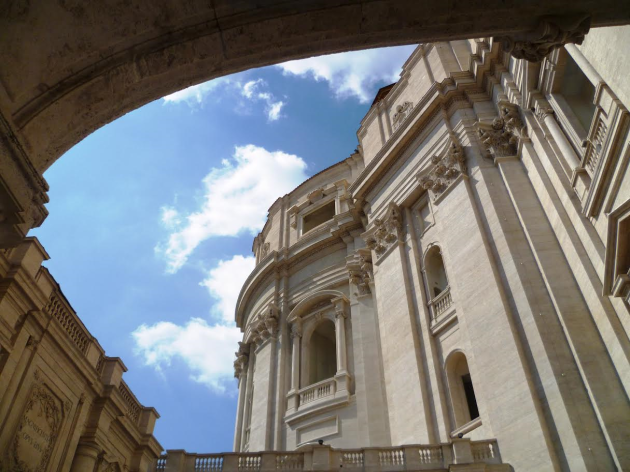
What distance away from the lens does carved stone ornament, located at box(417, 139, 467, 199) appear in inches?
781

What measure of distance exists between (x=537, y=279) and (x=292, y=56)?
40.5ft

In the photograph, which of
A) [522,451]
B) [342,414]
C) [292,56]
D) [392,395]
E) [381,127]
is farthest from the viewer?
[381,127]

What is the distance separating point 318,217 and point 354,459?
1845 cm

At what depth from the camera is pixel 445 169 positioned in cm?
2031

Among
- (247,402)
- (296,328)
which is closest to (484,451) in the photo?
(296,328)

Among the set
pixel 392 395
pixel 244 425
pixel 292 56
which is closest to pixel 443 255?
pixel 392 395

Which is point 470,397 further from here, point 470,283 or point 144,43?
point 144,43

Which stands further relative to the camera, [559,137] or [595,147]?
[559,137]

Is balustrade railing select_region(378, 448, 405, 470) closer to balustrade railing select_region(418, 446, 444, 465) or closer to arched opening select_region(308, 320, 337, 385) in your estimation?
balustrade railing select_region(418, 446, 444, 465)

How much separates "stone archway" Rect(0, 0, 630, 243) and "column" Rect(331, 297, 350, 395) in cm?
1788

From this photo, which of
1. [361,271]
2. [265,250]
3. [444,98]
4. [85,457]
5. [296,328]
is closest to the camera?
[85,457]

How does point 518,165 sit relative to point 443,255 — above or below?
above

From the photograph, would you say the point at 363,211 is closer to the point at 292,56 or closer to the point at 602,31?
the point at 602,31

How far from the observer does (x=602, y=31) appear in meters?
10.8
